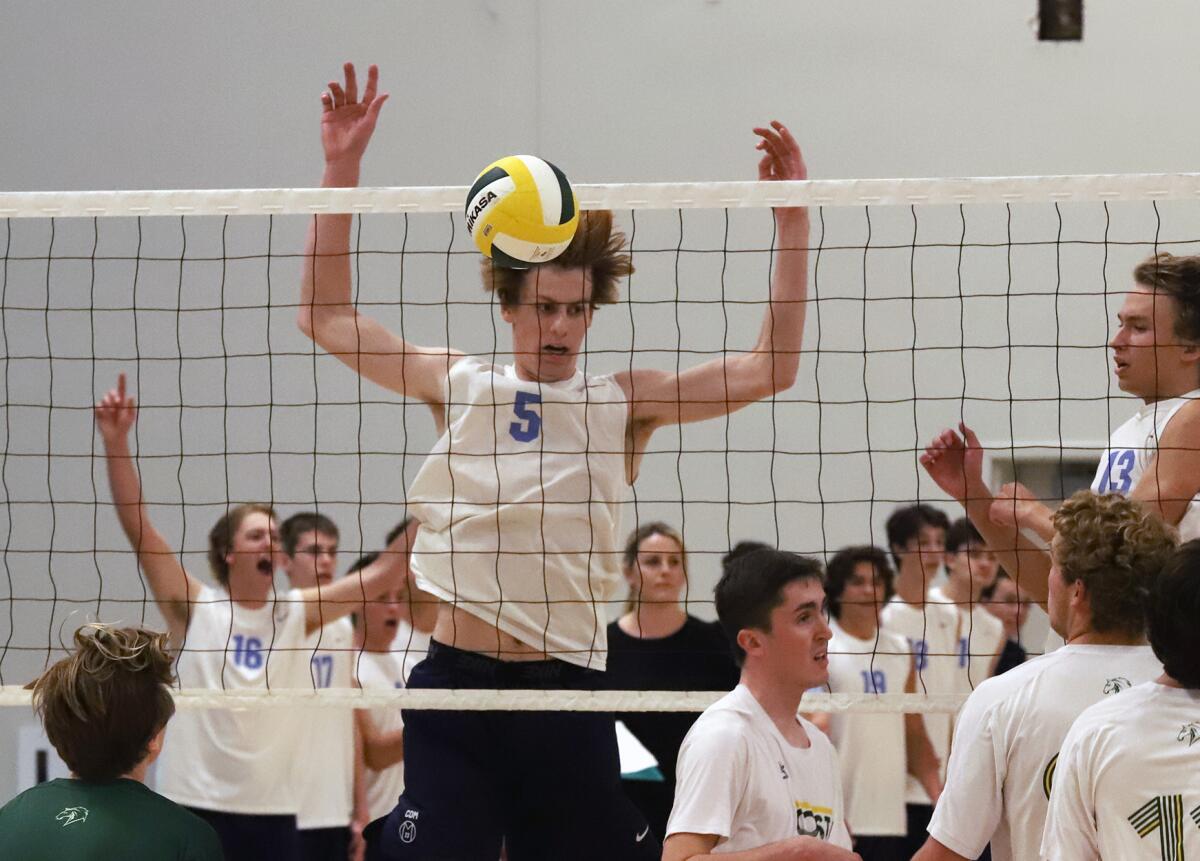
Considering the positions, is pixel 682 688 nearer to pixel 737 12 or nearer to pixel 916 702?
pixel 916 702

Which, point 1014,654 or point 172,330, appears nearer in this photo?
point 1014,654

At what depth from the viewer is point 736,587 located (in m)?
Answer: 4.01

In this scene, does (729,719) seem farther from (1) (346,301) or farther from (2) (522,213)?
(1) (346,301)

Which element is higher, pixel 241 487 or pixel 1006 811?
pixel 241 487

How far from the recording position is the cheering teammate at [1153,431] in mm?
4246

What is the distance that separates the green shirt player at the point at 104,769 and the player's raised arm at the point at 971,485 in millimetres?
2347

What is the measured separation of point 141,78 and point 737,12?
3.80 meters

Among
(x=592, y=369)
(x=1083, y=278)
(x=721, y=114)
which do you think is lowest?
(x=592, y=369)

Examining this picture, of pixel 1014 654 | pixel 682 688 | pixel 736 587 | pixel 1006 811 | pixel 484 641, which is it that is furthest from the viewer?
pixel 1014 654

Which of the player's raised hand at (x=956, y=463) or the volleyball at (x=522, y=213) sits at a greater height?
the volleyball at (x=522, y=213)

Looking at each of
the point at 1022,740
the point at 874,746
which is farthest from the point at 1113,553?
the point at 874,746

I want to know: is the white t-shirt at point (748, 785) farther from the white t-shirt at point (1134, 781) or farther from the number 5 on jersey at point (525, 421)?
the number 5 on jersey at point (525, 421)

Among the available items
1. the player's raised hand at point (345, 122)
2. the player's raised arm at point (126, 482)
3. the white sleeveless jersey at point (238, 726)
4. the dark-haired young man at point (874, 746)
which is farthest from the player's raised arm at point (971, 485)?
the white sleeveless jersey at point (238, 726)

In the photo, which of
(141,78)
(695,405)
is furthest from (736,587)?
(141,78)
